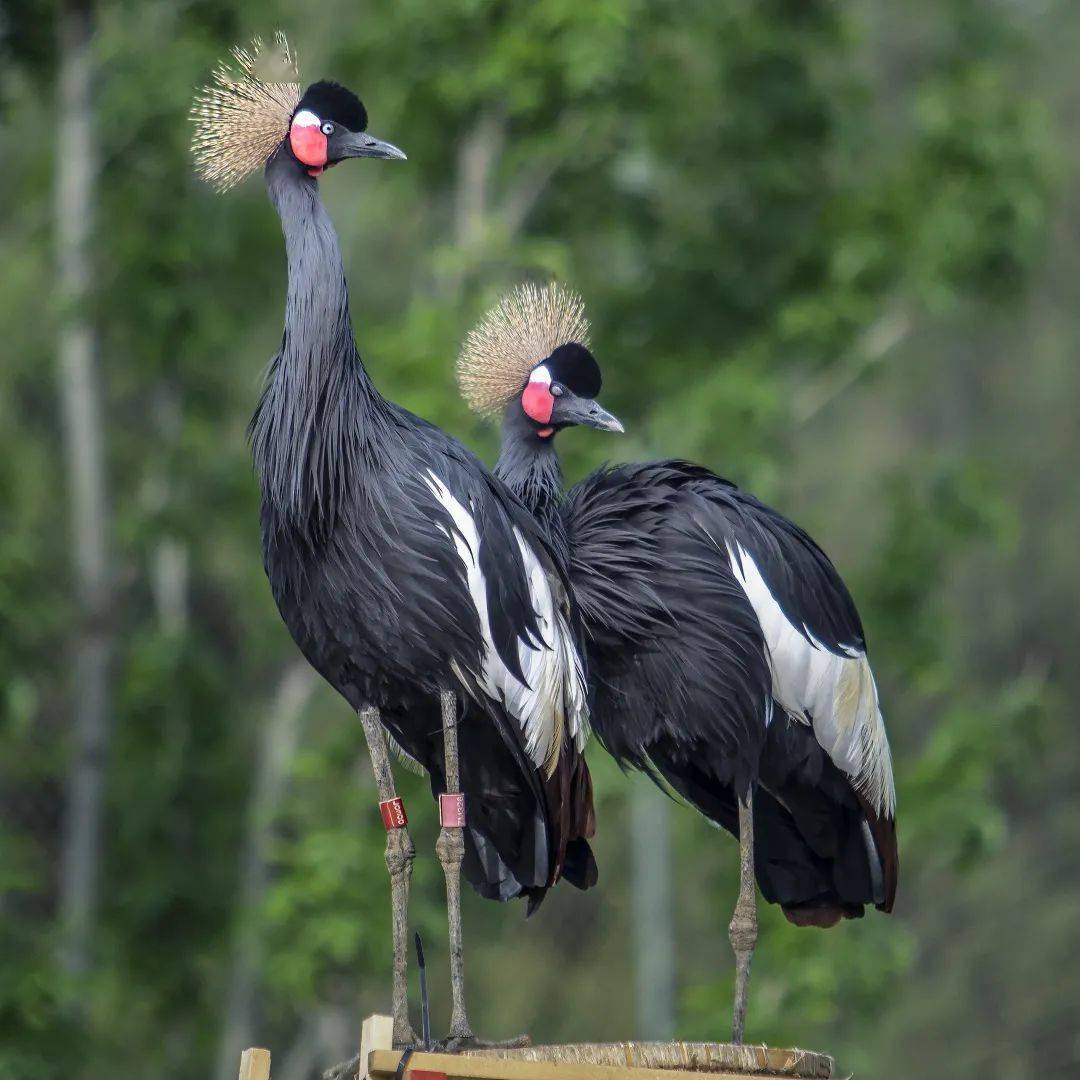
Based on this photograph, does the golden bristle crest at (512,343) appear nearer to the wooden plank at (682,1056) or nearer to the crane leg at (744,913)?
the crane leg at (744,913)

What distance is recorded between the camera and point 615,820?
19.4 meters

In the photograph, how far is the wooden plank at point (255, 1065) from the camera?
5184mm

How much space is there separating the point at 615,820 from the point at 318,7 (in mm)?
7058

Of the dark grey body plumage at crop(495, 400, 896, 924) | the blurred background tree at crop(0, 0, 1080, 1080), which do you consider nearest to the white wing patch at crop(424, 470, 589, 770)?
the dark grey body plumage at crop(495, 400, 896, 924)

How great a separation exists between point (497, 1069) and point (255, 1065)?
554mm

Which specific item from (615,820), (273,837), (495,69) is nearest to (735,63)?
(495,69)

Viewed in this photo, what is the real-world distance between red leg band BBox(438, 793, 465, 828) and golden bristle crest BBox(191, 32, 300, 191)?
5.72 ft

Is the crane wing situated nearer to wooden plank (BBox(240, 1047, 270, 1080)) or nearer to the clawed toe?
the clawed toe

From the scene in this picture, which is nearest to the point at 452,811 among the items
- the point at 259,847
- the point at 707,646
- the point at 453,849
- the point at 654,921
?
the point at 453,849

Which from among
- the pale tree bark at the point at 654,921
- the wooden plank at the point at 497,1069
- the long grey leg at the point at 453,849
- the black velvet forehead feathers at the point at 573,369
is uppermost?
the pale tree bark at the point at 654,921

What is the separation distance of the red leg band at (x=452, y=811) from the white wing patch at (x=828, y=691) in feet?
4.08

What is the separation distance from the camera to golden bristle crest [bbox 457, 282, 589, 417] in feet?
23.3

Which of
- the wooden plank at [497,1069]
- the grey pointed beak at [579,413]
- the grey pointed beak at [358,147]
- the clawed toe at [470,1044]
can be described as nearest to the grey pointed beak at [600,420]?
the grey pointed beak at [579,413]

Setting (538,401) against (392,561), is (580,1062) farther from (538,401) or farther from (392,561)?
(538,401)
